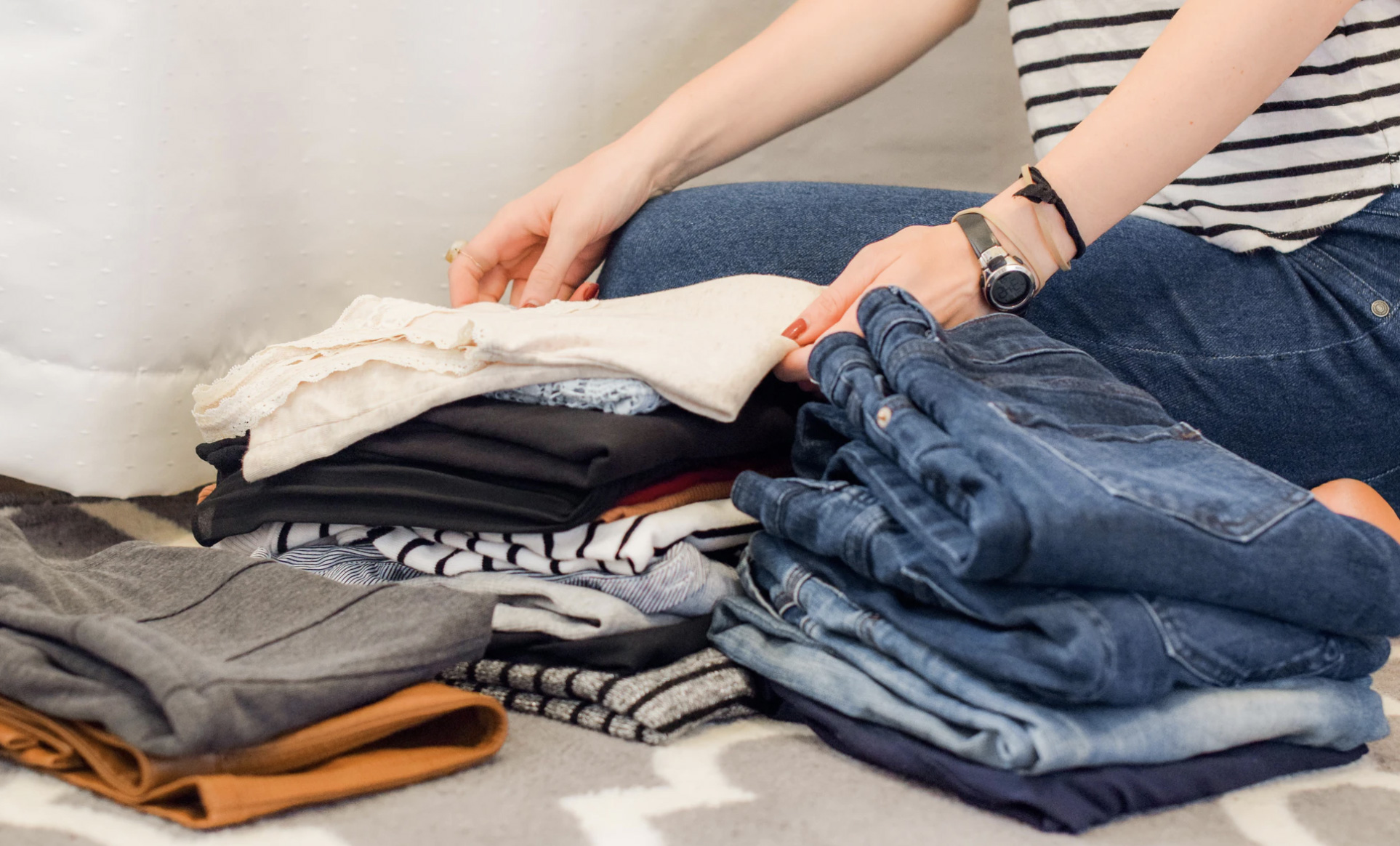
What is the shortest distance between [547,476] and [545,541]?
1.9 inches

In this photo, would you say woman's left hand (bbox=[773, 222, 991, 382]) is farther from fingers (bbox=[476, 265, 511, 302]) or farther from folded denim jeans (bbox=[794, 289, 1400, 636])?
fingers (bbox=[476, 265, 511, 302])

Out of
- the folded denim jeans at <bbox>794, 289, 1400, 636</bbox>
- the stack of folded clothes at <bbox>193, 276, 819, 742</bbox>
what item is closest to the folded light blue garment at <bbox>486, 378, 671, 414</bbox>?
the stack of folded clothes at <bbox>193, 276, 819, 742</bbox>

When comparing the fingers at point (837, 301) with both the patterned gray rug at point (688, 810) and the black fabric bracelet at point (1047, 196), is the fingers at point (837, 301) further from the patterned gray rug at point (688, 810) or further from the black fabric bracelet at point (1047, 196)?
the patterned gray rug at point (688, 810)

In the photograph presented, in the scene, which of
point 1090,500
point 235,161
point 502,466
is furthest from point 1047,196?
point 235,161

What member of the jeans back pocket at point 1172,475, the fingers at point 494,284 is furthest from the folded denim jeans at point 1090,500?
the fingers at point 494,284

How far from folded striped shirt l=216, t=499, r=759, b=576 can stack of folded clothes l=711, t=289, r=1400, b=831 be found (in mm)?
76

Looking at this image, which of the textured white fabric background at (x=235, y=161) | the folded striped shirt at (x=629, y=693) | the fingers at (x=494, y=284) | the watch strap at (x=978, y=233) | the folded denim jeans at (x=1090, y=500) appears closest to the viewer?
the folded denim jeans at (x=1090, y=500)

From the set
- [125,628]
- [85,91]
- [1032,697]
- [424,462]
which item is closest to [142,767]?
[125,628]

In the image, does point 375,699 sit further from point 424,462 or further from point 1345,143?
point 1345,143

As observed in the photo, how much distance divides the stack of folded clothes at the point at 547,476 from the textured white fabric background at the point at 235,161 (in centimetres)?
27

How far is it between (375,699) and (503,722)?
7cm

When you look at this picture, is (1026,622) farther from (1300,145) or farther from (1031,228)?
(1300,145)

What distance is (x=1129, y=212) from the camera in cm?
69

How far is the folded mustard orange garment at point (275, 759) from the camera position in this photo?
1.50 ft
